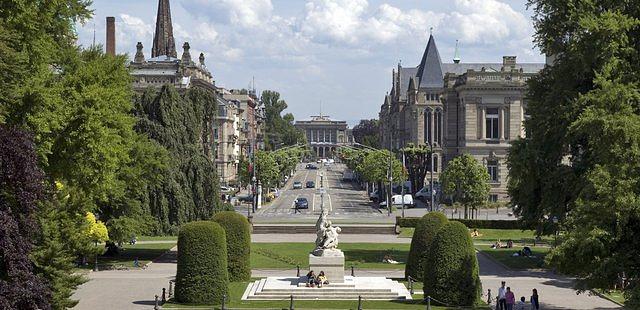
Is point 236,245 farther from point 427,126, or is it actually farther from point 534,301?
point 427,126

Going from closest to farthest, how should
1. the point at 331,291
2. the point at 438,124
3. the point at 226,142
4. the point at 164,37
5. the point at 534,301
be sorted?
the point at 534,301 → the point at 331,291 → the point at 438,124 → the point at 226,142 → the point at 164,37

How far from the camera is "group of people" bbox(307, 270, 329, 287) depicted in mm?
40938

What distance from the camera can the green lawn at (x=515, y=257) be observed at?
5234cm

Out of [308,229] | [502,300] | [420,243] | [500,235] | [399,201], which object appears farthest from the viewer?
[399,201]

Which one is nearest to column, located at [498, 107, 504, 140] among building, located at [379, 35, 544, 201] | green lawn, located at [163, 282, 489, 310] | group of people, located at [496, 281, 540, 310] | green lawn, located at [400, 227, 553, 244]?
building, located at [379, 35, 544, 201]

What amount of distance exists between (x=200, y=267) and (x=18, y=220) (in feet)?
33.4

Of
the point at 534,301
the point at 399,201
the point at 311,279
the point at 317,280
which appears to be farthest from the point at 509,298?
the point at 399,201

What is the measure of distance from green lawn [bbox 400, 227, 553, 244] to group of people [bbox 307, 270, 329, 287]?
27870mm

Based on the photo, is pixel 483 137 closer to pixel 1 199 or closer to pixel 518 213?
pixel 518 213

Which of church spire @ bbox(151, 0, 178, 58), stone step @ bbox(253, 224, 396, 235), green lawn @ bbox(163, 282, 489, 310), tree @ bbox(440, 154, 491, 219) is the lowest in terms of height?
green lawn @ bbox(163, 282, 489, 310)

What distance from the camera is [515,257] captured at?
56062 mm

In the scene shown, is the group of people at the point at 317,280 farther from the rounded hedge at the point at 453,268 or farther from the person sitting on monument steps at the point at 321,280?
the rounded hedge at the point at 453,268

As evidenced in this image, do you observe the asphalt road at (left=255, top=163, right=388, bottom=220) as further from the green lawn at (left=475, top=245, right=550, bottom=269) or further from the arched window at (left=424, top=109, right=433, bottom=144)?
the green lawn at (left=475, top=245, right=550, bottom=269)

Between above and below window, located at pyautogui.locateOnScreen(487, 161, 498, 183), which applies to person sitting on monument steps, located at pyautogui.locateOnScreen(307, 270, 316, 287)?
below
